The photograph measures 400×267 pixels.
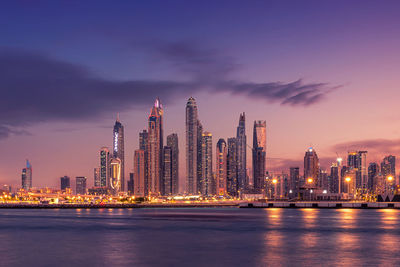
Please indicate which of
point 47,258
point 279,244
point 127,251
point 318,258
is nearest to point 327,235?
point 279,244

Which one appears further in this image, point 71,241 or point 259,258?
point 71,241

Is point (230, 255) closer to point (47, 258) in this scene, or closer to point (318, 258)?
point (318, 258)

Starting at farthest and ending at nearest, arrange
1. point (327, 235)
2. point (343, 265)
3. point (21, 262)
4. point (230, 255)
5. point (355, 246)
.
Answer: point (327, 235), point (355, 246), point (230, 255), point (21, 262), point (343, 265)

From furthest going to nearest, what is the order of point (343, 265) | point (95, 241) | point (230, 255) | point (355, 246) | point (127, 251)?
point (95, 241) → point (355, 246) → point (127, 251) → point (230, 255) → point (343, 265)

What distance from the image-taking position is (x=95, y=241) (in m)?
69.4

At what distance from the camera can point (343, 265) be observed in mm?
45656

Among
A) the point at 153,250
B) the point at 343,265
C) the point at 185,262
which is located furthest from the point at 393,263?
the point at 153,250

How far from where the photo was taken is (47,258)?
51.3m

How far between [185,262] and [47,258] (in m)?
14.3

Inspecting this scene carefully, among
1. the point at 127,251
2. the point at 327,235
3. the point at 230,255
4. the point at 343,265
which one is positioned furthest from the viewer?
the point at 327,235

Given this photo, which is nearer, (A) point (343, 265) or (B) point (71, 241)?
(A) point (343, 265)

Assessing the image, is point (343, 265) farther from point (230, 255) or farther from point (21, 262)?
point (21, 262)

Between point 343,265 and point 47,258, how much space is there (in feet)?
92.1

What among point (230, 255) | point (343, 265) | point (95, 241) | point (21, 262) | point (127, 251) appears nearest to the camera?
point (343, 265)
